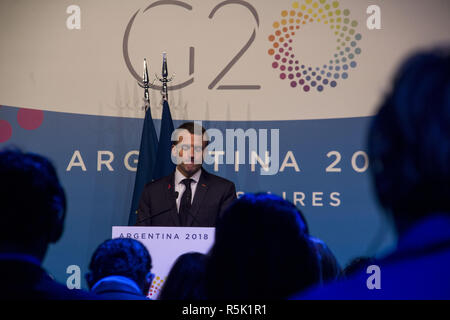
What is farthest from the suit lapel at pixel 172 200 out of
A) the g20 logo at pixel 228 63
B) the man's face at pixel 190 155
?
the g20 logo at pixel 228 63

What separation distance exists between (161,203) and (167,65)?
74.7 inches

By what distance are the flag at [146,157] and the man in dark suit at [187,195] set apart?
0.75 m

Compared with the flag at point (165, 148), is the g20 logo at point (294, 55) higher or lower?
higher

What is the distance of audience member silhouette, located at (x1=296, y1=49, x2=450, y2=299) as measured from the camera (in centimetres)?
64

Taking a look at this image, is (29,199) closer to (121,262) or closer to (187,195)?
(121,262)

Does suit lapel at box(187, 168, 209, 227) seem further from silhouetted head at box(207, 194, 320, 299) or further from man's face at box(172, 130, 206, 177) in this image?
silhouetted head at box(207, 194, 320, 299)

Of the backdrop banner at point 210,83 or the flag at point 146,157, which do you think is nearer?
the flag at point 146,157

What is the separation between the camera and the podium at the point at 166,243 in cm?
250

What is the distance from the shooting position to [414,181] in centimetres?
68

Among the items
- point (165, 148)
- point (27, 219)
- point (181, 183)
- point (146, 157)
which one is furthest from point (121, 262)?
point (146, 157)

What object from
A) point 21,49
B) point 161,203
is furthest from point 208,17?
point 161,203

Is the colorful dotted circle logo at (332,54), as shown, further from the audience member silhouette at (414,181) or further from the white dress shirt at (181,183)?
the audience member silhouette at (414,181)

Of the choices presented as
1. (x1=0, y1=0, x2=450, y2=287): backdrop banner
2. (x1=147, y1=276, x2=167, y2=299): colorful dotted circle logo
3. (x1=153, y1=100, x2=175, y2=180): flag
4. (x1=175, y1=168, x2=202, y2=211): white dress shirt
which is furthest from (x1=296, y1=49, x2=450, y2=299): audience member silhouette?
(x1=0, y1=0, x2=450, y2=287): backdrop banner
